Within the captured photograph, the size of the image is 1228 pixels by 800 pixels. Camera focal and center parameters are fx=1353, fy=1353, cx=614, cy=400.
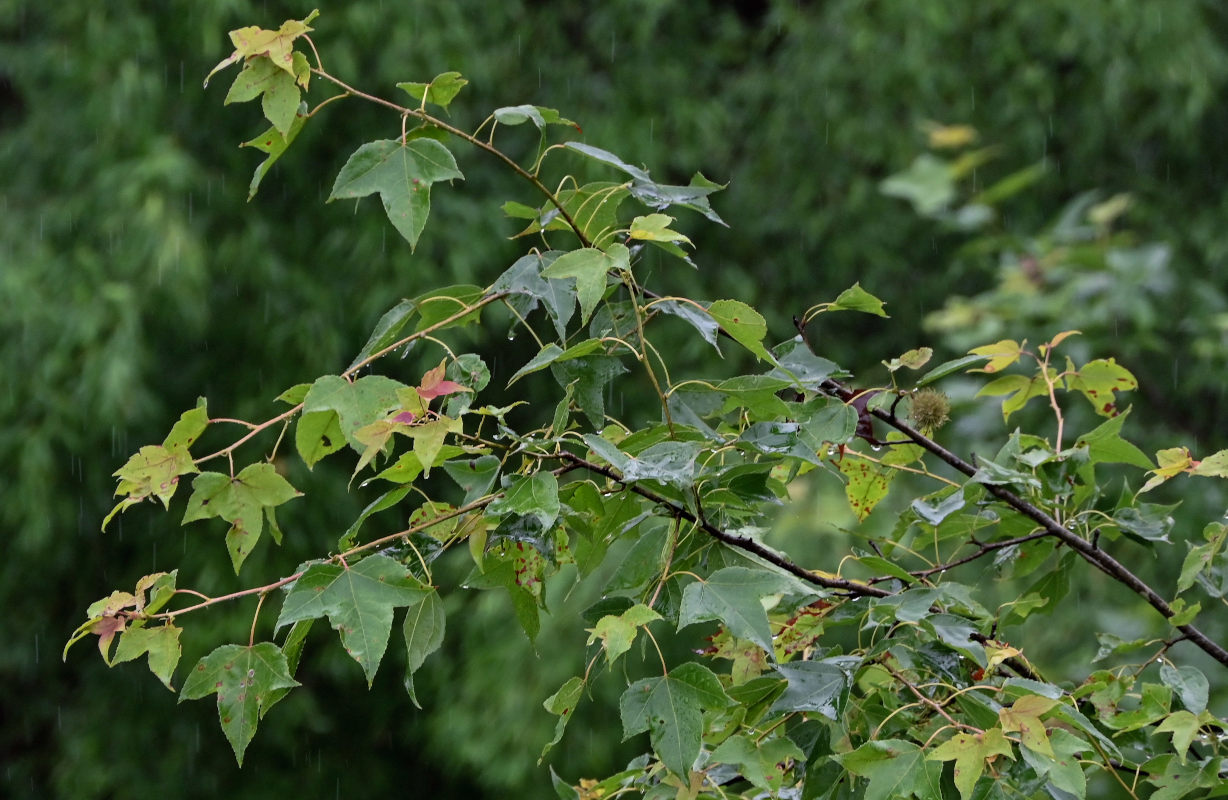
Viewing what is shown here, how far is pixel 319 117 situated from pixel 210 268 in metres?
0.37

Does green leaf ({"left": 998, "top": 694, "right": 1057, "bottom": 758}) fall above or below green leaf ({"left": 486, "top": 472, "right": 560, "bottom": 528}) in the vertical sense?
below

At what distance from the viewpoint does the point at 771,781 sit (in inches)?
23.2

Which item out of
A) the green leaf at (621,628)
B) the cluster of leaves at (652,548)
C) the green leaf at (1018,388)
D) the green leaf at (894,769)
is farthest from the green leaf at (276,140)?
the green leaf at (1018,388)

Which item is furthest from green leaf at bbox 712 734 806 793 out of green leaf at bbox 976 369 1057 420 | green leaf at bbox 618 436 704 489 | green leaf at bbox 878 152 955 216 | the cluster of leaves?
green leaf at bbox 878 152 955 216

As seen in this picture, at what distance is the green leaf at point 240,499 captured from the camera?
24.0 inches

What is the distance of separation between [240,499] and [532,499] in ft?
0.50

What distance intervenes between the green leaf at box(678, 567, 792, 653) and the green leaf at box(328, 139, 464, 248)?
0.65 ft

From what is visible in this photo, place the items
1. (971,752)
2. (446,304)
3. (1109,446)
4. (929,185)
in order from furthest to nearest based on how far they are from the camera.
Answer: (929,185)
(1109,446)
(446,304)
(971,752)

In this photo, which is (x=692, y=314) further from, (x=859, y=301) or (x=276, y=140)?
(x=276, y=140)

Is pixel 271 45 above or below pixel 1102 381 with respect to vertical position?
above

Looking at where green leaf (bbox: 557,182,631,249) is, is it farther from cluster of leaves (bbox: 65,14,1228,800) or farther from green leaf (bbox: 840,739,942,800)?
green leaf (bbox: 840,739,942,800)

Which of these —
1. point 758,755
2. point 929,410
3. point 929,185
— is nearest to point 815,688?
point 758,755

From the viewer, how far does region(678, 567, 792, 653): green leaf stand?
557 millimetres

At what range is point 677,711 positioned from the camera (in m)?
0.57
